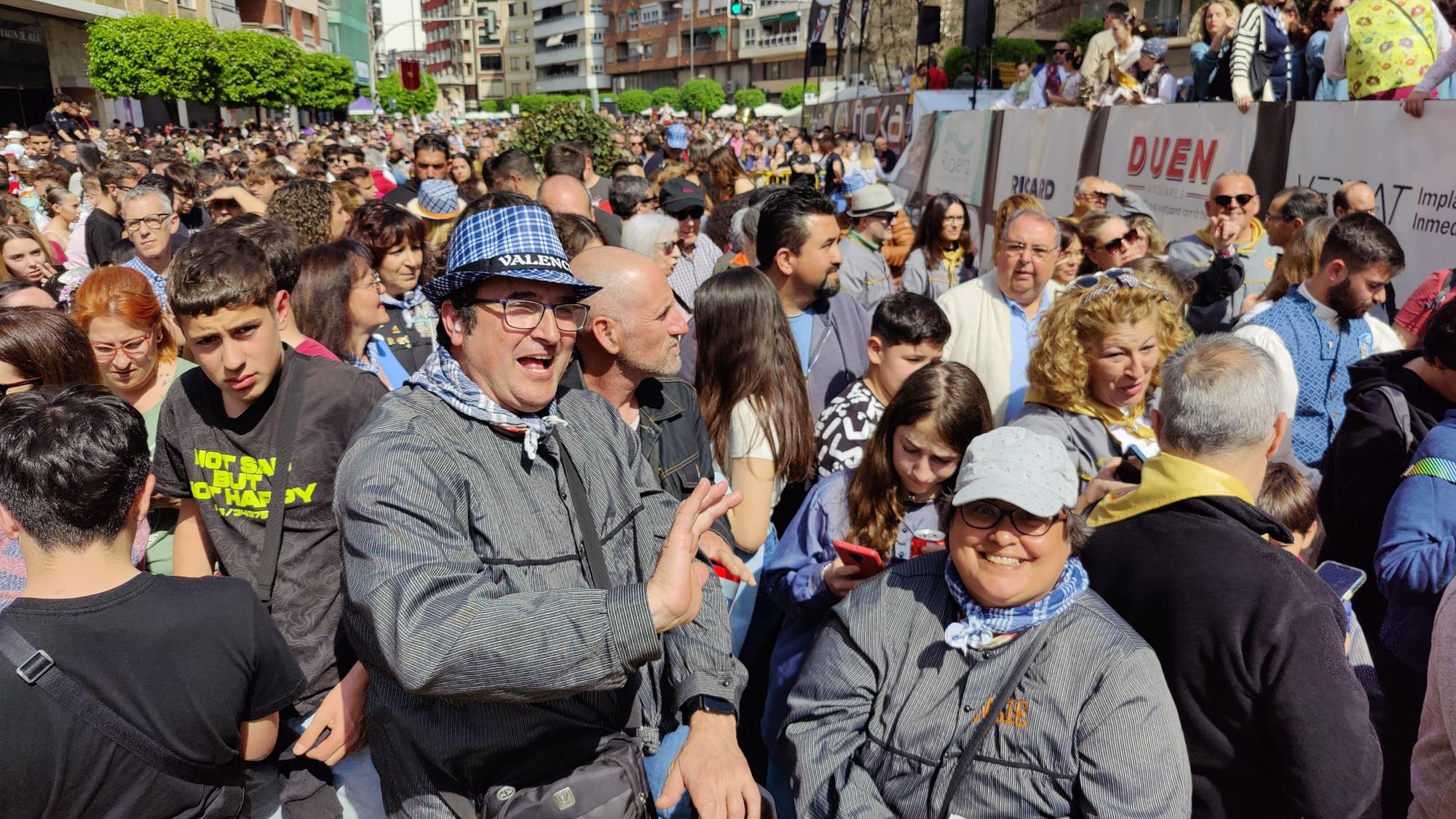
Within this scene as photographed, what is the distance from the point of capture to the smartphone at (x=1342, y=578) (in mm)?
2314

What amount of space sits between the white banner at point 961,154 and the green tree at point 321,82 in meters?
32.3

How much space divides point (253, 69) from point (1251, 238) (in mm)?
37195

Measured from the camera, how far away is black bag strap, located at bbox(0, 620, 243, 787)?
174 centimetres

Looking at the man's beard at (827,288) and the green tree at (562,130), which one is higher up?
the green tree at (562,130)

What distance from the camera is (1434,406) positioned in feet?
10.3

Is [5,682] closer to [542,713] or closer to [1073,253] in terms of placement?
[542,713]

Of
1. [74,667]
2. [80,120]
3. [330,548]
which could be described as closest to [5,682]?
[74,667]

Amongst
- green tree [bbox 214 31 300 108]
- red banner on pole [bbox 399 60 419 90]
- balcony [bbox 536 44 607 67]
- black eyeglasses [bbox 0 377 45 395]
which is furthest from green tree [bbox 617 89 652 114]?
black eyeglasses [bbox 0 377 45 395]

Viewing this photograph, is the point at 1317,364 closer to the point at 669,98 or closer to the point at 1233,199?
the point at 1233,199

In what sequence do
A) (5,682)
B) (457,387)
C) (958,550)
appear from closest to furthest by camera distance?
(5,682), (457,387), (958,550)

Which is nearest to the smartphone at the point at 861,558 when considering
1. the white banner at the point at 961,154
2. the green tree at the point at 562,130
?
the green tree at the point at 562,130

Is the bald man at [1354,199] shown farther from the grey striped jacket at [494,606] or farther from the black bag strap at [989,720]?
the grey striped jacket at [494,606]

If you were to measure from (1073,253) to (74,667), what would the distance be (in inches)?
216

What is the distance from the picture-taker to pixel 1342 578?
238 cm
